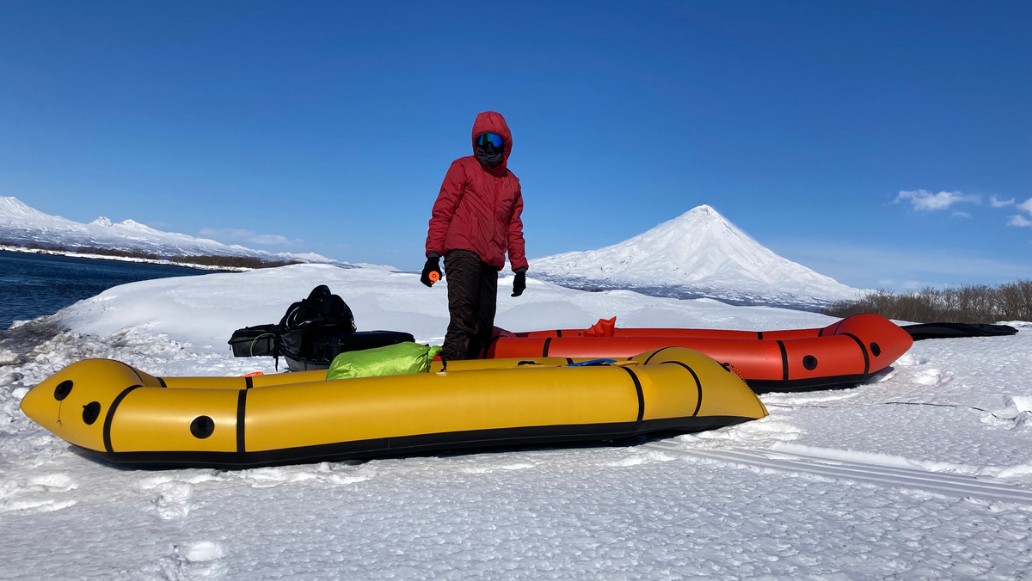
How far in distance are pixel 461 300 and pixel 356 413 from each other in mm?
1453

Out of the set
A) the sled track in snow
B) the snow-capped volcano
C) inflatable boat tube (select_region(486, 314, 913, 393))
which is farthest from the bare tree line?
the snow-capped volcano

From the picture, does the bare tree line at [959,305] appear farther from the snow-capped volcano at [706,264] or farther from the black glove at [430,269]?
the snow-capped volcano at [706,264]

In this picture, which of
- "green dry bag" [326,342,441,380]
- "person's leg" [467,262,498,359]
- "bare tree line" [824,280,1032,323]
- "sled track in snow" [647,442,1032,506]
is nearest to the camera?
"sled track in snow" [647,442,1032,506]

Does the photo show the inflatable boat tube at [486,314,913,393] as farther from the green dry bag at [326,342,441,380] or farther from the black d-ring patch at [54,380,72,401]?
the black d-ring patch at [54,380,72,401]

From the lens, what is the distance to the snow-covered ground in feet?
5.64

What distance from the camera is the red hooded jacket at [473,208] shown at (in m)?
4.05

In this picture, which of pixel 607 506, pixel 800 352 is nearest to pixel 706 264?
pixel 800 352

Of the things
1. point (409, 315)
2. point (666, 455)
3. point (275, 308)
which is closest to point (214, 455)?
point (666, 455)

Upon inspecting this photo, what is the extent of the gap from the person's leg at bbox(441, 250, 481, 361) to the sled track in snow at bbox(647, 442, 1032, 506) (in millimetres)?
1541

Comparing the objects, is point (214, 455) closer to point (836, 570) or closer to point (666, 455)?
point (666, 455)

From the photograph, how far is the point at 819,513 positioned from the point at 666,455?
866 millimetres

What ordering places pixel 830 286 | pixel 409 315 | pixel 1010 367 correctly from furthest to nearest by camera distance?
1. pixel 830 286
2. pixel 409 315
3. pixel 1010 367

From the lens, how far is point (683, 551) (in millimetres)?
1765

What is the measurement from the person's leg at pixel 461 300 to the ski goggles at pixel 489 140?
71cm
